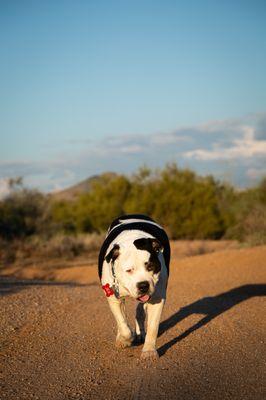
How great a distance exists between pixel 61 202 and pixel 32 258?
1702 centimetres

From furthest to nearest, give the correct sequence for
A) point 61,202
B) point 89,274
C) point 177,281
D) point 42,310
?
point 61,202
point 89,274
point 177,281
point 42,310

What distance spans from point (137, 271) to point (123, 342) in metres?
1.40

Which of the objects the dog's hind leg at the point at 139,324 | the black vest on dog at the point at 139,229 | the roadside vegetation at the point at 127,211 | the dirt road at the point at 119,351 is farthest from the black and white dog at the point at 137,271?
the roadside vegetation at the point at 127,211

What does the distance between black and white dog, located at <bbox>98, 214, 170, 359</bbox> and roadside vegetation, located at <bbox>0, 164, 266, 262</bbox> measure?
19746 mm

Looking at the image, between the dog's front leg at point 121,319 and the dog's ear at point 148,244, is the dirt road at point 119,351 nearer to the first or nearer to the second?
the dog's front leg at point 121,319

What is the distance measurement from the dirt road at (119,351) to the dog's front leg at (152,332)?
0.16 meters

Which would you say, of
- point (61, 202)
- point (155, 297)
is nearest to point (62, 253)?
point (61, 202)

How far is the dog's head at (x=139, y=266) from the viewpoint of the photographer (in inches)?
278

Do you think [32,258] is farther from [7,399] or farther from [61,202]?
[7,399]

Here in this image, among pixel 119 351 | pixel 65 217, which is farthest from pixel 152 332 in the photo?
pixel 65 217

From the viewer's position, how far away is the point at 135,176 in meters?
40.5

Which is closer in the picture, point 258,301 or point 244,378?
point 244,378

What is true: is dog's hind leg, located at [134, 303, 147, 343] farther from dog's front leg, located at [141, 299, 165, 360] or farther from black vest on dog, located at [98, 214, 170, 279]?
dog's front leg, located at [141, 299, 165, 360]

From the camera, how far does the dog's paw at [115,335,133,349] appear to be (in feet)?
26.2
